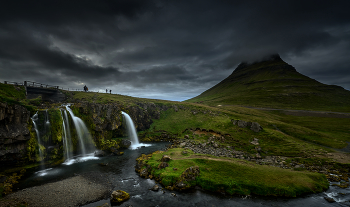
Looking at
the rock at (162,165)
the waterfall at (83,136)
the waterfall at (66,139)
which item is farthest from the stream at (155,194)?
the waterfall at (83,136)

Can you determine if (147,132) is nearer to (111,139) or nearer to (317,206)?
(111,139)

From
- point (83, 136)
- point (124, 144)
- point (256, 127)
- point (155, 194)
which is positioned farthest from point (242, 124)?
point (83, 136)

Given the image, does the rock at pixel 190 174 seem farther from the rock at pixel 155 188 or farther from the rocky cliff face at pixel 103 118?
the rocky cliff face at pixel 103 118

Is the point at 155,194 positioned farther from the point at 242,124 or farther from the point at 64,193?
the point at 242,124

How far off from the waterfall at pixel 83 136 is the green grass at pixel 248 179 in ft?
80.8

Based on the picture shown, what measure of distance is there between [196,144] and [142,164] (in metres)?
22.1

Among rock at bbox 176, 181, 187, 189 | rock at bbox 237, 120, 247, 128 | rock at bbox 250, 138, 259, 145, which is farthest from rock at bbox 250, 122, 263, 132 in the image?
rock at bbox 176, 181, 187, 189

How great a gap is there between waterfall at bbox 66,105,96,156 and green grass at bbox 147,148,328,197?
24.6 m

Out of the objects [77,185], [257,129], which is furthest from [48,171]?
[257,129]

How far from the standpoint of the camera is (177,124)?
71.2 metres

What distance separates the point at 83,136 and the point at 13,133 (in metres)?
14.7

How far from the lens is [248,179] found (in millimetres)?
24688

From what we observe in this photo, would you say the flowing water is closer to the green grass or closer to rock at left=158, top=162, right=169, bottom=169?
the green grass

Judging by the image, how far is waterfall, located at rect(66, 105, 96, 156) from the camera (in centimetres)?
4091
